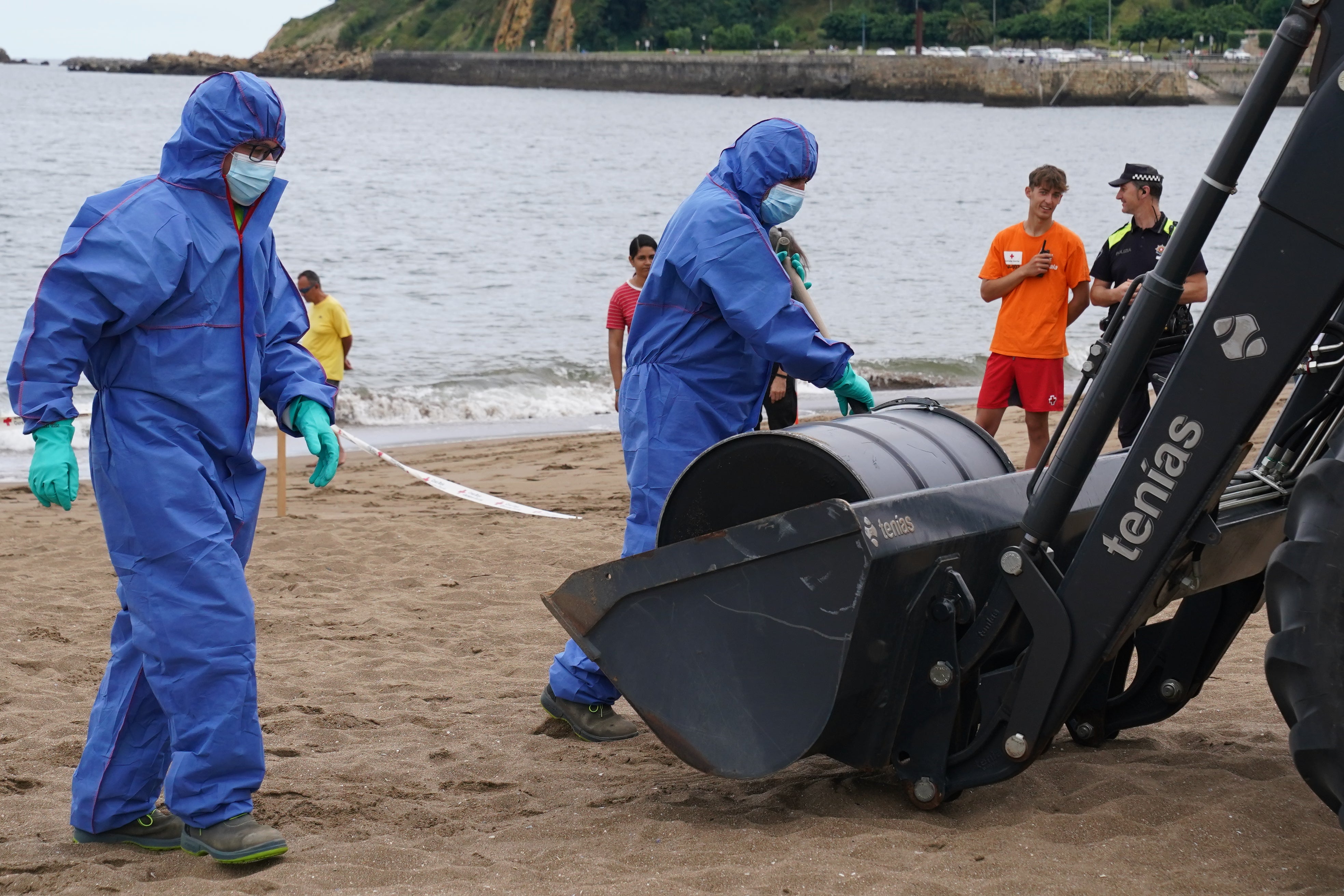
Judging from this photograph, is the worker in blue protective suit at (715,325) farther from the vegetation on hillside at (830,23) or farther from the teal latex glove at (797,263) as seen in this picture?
the vegetation on hillside at (830,23)

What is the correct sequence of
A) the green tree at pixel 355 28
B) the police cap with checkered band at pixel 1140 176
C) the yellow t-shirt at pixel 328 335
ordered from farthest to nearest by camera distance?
1. the green tree at pixel 355 28
2. the yellow t-shirt at pixel 328 335
3. the police cap with checkered band at pixel 1140 176

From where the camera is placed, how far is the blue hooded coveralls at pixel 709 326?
4.44m

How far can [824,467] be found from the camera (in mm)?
3814

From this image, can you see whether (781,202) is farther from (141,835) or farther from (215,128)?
(141,835)

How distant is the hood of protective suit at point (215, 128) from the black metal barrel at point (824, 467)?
59.5 inches

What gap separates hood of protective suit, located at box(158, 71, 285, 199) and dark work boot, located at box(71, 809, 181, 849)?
177 centimetres

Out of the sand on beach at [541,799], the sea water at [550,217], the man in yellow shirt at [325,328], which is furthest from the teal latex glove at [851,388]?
the sea water at [550,217]

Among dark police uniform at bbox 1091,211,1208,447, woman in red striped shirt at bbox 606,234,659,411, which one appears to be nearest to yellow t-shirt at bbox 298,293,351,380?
woman in red striped shirt at bbox 606,234,659,411

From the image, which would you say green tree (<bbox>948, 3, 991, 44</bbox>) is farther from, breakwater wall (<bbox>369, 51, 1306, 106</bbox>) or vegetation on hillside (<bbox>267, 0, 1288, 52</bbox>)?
breakwater wall (<bbox>369, 51, 1306, 106</bbox>)

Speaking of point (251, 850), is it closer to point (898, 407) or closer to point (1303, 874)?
point (898, 407)

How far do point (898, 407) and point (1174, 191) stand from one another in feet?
142

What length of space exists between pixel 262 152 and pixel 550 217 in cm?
3465

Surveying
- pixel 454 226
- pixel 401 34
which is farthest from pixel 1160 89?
pixel 401 34

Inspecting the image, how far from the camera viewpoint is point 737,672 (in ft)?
12.2
